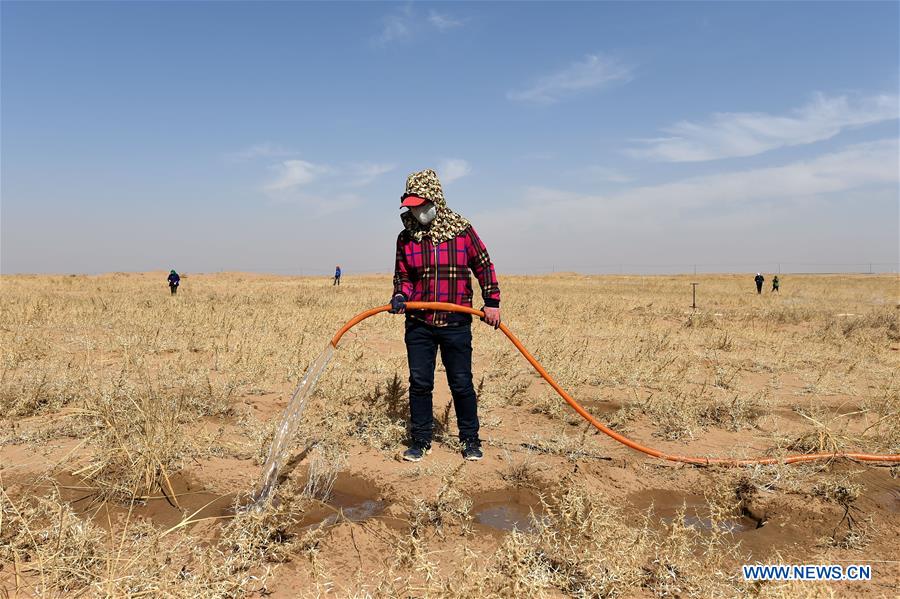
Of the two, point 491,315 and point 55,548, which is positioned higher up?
point 491,315

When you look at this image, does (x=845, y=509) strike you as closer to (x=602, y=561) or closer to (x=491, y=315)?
(x=602, y=561)

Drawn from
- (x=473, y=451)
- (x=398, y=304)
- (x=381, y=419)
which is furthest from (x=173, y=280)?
(x=473, y=451)

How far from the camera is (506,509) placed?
10.7 ft

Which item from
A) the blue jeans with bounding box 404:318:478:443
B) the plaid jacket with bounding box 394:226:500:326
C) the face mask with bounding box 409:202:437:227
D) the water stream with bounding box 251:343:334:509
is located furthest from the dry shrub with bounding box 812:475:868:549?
the water stream with bounding box 251:343:334:509

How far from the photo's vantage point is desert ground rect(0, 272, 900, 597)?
7.71 feet

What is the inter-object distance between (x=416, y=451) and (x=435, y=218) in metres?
1.75

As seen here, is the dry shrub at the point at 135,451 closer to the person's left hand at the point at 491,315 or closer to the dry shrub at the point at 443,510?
the dry shrub at the point at 443,510

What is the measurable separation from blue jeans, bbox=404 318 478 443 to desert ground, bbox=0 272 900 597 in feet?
0.86

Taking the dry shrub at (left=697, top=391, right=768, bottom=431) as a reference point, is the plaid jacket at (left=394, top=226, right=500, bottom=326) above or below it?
above

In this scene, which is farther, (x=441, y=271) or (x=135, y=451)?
(x=441, y=271)

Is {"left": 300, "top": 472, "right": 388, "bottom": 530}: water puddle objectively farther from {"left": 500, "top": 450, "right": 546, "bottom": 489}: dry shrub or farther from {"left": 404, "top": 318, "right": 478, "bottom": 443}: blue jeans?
{"left": 500, "top": 450, "right": 546, "bottom": 489}: dry shrub

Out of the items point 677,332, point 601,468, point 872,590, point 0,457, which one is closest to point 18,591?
point 0,457

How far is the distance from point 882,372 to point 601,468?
5.93 metres

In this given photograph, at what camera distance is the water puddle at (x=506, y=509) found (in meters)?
3.04
